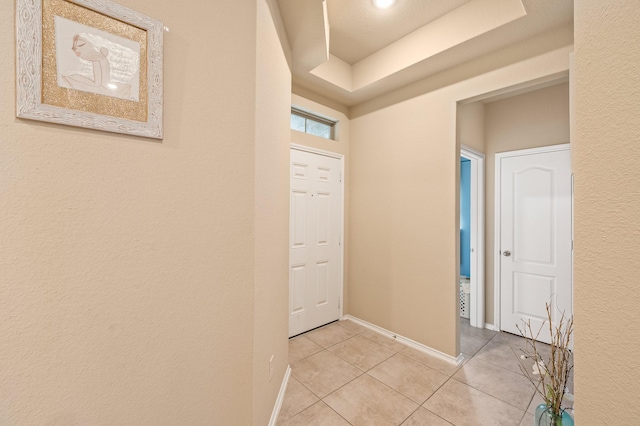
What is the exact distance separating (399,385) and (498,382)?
0.81 meters

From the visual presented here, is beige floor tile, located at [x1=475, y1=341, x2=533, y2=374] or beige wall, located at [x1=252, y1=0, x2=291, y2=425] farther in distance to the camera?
beige floor tile, located at [x1=475, y1=341, x2=533, y2=374]

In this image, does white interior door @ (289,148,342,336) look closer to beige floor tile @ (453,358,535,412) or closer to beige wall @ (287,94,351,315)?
beige wall @ (287,94,351,315)

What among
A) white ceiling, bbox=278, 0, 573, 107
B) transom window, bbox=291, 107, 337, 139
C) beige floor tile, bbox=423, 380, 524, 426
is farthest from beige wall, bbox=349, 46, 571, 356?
beige floor tile, bbox=423, 380, 524, 426

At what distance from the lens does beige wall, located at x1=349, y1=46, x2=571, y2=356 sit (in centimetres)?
230

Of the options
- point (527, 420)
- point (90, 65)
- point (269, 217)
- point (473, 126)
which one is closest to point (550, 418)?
point (527, 420)

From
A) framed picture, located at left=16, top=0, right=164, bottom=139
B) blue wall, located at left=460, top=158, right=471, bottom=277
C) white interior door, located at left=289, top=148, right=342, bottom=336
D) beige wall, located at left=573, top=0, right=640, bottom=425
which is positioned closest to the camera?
beige wall, located at left=573, top=0, right=640, bottom=425

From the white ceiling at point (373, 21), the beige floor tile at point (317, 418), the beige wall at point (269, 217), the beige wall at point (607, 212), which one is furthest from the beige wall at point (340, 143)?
the beige wall at point (607, 212)

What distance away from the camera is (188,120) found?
3.43ft

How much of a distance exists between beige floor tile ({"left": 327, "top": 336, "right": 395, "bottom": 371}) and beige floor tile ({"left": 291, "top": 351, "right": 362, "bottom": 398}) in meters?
0.08

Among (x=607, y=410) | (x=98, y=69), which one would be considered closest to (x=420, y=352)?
(x=607, y=410)

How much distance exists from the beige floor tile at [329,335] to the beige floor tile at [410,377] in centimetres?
Result: 57

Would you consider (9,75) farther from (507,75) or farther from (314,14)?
(507,75)

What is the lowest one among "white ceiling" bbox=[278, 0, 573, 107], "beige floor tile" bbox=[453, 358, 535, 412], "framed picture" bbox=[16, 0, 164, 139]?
"beige floor tile" bbox=[453, 358, 535, 412]

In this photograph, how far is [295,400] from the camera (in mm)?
1805
